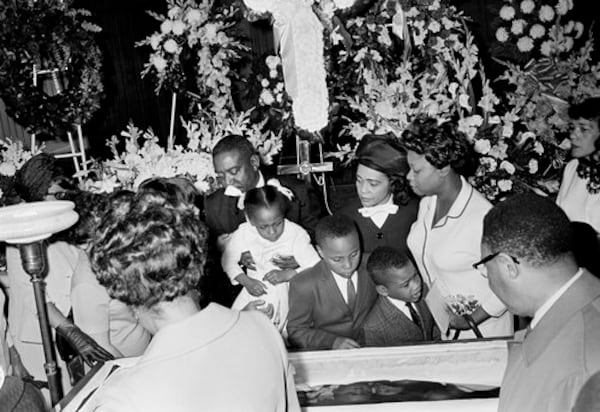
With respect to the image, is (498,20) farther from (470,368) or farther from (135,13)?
(135,13)

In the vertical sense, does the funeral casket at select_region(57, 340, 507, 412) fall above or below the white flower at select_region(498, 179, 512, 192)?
below

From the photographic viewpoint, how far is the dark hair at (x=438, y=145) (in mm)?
3357

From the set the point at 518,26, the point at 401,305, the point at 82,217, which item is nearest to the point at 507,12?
the point at 518,26

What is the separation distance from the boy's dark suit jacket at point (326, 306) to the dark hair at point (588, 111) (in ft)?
4.46

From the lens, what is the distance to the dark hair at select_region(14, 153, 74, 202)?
143 inches

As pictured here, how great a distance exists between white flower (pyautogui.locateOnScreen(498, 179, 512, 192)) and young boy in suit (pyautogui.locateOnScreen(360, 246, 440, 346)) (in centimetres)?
125

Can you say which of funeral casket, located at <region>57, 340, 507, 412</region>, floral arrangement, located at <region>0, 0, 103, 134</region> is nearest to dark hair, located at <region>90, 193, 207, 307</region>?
funeral casket, located at <region>57, 340, 507, 412</region>

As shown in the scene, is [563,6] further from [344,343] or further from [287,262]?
[344,343]

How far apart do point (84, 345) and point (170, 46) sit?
246 cm

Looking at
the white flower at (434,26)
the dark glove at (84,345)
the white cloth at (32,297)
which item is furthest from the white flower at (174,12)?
the dark glove at (84,345)

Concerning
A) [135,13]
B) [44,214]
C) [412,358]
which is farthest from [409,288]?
[135,13]

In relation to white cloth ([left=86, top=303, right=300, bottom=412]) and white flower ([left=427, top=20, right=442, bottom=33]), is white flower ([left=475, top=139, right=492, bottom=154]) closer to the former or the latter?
white flower ([left=427, top=20, right=442, bottom=33])

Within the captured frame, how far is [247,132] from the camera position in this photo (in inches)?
189

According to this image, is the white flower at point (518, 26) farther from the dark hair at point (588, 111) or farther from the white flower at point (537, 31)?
the dark hair at point (588, 111)
